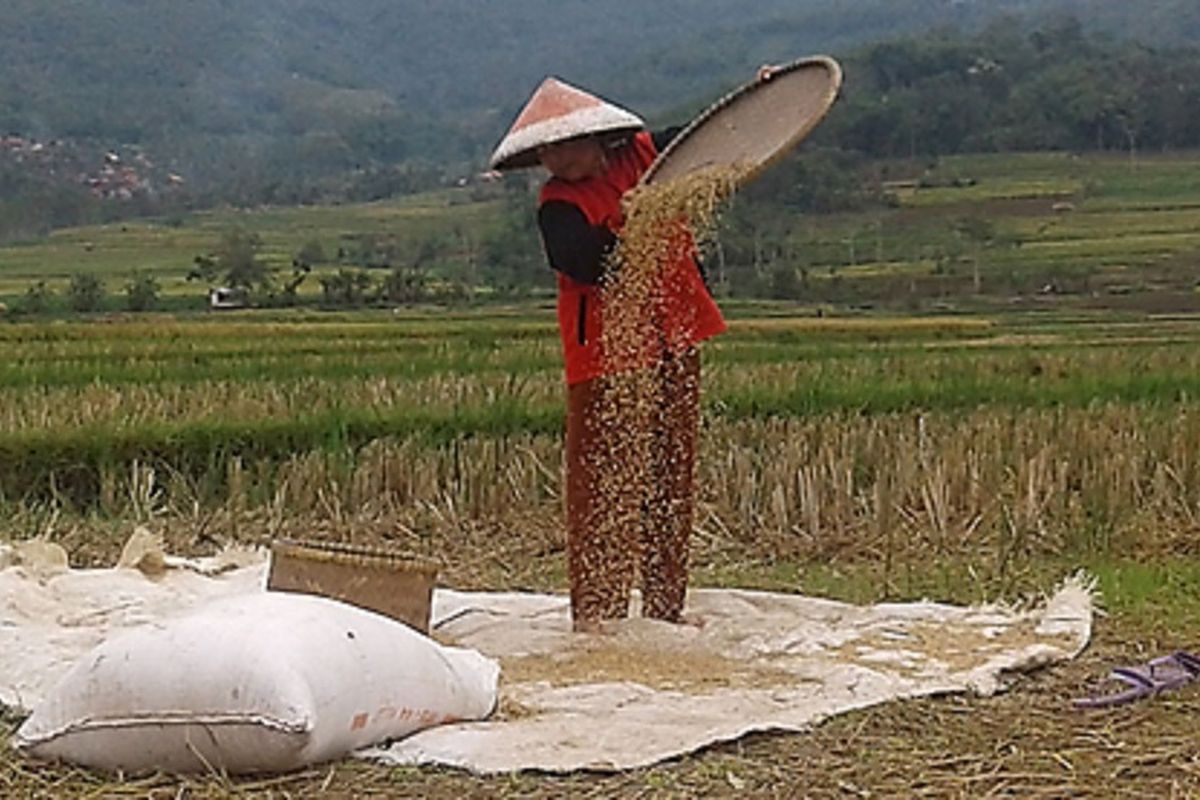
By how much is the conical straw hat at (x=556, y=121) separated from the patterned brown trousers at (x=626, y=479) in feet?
2.32

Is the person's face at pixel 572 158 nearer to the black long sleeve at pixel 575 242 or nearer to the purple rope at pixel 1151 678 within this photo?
the black long sleeve at pixel 575 242

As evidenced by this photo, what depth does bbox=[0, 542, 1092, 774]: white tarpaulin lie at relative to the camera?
14.5 ft

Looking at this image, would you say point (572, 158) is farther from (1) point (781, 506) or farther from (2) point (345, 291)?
(2) point (345, 291)

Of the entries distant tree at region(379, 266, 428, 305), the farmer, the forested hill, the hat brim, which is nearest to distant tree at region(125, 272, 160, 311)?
distant tree at region(379, 266, 428, 305)

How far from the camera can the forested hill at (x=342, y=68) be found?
115375 millimetres

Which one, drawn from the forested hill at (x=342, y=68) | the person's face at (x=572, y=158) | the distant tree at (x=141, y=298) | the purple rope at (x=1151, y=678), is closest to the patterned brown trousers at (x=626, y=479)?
the person's face at (x=572, y=158)

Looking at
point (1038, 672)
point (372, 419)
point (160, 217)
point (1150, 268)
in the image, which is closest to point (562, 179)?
point (1038, 672)

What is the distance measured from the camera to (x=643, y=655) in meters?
5.50

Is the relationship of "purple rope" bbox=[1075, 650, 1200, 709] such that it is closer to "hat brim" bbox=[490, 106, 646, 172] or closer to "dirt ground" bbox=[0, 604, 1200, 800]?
"dirt ground" bbox=[0, 604, 1200, 800]

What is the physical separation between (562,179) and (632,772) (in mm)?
2066

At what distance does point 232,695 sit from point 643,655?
1722mm

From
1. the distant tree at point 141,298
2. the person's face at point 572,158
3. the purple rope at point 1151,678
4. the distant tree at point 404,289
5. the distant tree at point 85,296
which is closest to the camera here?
the purple rope at point 1151,678

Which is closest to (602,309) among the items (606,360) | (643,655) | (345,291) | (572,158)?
(606,360)

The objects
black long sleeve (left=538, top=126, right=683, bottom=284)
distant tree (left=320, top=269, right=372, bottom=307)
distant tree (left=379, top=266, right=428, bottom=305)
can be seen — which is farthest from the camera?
distant tree (left=379, top=266, right=428, bottom=305)
